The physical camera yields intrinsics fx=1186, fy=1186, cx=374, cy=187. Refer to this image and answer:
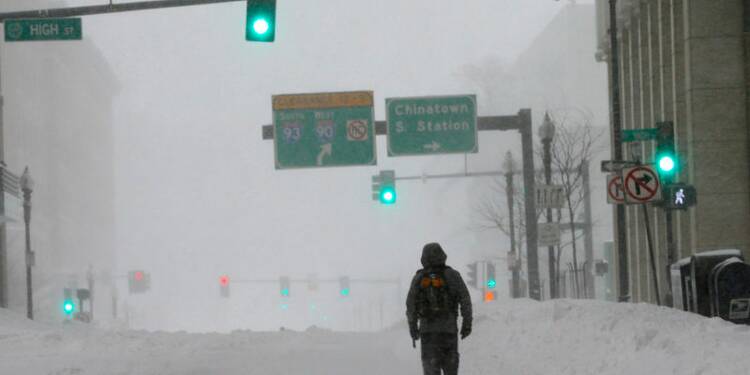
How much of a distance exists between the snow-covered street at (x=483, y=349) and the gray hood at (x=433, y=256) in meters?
2.24

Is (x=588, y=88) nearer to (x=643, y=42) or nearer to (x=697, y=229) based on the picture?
(x=643, y=42)

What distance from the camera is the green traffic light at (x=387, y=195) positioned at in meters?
35.7

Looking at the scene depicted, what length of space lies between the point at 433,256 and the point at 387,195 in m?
24.7

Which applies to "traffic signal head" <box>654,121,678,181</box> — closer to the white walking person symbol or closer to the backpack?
the white walking person symbol

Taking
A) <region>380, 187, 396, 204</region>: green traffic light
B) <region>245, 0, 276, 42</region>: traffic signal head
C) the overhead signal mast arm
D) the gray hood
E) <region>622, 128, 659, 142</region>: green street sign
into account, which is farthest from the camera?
<region>380, 187, 396, 204</region>: green traffic light

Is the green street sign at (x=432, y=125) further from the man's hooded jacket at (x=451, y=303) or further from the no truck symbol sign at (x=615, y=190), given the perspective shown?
the man's hooded jacket at (x=451, y=303)

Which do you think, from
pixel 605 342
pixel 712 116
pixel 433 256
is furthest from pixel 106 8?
pixel 712 116

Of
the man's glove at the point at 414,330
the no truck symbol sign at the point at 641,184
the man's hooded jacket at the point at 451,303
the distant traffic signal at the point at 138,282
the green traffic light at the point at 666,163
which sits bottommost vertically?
the distant traffic signal at the point at 138,282

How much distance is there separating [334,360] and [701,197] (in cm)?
1430

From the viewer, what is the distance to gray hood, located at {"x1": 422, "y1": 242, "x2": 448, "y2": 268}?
11234mm

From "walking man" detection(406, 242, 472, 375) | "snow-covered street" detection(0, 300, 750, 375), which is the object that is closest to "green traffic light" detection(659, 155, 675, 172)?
"snow-covered street" detection(0, 300, 750, 375)

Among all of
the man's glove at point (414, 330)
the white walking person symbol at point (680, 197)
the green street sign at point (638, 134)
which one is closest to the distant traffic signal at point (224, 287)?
the green street sign at point (638, 134)

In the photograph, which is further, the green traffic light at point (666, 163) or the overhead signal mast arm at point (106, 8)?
the green traffic light at point (666, 163)

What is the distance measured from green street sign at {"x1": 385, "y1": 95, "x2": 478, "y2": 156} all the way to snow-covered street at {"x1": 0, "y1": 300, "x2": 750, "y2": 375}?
8292mm
